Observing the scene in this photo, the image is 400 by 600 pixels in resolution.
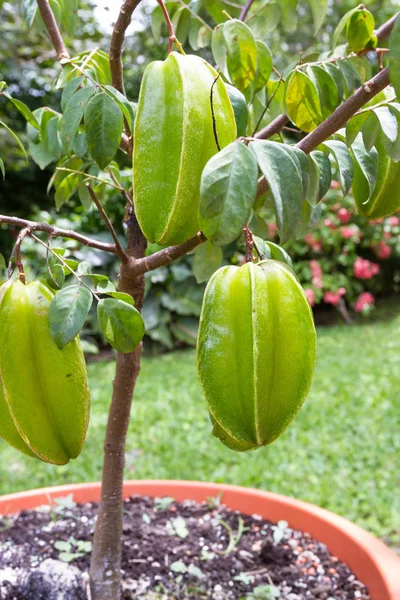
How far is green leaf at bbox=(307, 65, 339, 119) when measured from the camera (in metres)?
0.77

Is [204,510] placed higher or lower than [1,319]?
lower

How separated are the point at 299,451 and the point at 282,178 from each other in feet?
7.73

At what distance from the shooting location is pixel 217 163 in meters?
0.47

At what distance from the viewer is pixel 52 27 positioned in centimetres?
95

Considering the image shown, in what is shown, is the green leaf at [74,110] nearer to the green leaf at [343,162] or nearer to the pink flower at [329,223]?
the green leaf at [343,162]

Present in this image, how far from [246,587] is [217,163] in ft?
3.42

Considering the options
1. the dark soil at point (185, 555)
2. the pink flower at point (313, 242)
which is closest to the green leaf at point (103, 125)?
the dark soil at point (185, 555)

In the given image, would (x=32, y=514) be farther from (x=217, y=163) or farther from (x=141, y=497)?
(x=217, y=163)

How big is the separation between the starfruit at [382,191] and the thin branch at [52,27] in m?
0.49

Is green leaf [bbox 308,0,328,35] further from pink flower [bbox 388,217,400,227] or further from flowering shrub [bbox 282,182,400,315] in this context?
pink flower [bbox 388,217,400,227]

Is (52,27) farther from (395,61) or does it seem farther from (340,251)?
(340,251)

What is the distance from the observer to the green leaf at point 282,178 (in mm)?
496

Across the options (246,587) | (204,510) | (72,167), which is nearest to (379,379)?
(204,510)

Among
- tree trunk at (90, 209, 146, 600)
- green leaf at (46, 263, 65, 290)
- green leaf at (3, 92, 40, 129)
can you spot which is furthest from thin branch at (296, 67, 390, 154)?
tree trunk at (90, 209, 146, 600)
